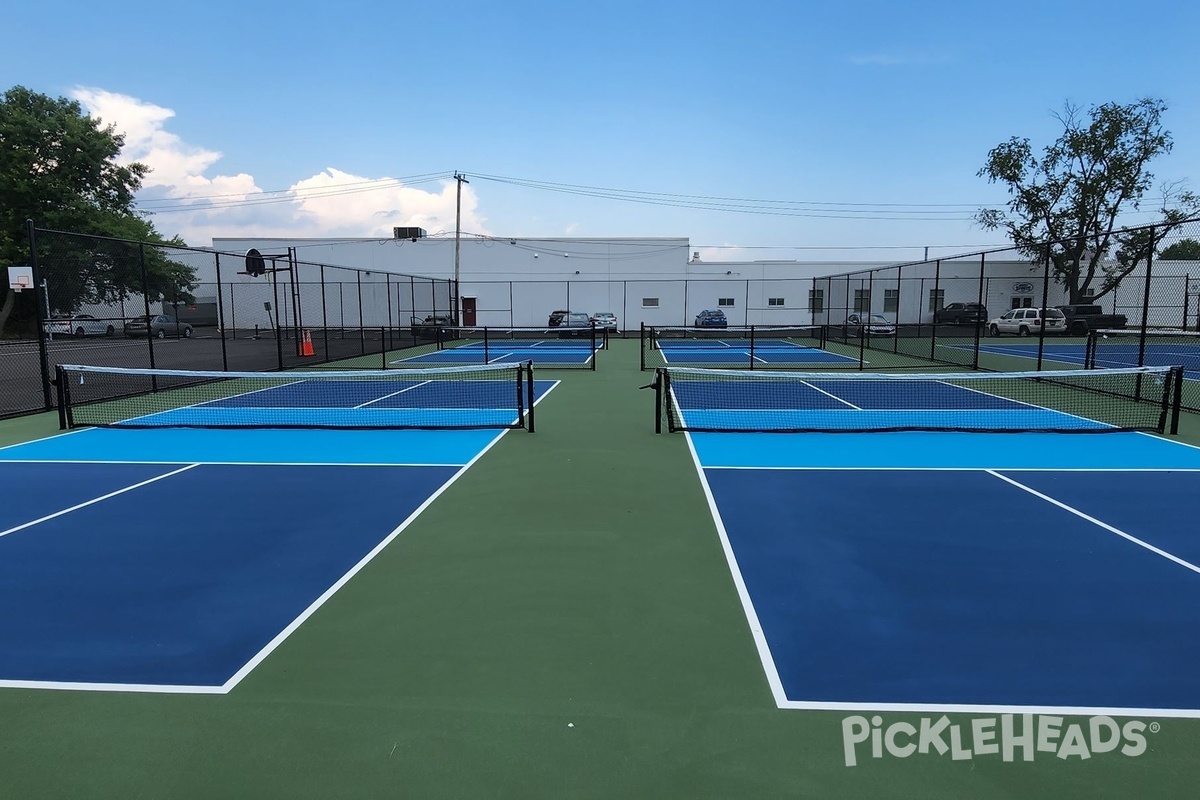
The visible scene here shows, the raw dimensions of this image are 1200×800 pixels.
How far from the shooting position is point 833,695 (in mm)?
3693

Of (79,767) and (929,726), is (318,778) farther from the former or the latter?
(929,726)

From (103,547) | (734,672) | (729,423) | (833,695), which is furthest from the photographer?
(729,423)

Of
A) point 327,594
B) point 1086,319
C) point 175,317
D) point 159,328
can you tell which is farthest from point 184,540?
point 1086,319

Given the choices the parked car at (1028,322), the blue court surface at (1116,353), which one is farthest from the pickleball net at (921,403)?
the parked car at (1028,322)

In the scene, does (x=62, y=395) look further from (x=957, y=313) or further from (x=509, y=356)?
(x=957, y=313)

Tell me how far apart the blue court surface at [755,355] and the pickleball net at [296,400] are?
8144 millimetres

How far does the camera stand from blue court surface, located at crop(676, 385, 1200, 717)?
3.81 m

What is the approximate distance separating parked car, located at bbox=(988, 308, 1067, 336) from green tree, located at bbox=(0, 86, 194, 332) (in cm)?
4381

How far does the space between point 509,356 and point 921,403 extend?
50.0ft

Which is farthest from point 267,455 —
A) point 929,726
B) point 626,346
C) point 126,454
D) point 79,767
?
point 626,346

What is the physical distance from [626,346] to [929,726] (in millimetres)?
26848

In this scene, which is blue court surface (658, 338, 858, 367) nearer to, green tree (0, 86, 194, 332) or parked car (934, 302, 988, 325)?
parked car (934, 302, 988, 325)

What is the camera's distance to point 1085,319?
1415 inches

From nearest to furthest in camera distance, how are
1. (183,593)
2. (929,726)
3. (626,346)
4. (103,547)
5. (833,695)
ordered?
(929,726) → (833,695) → (183,593) → (103,547) → (626,346)
